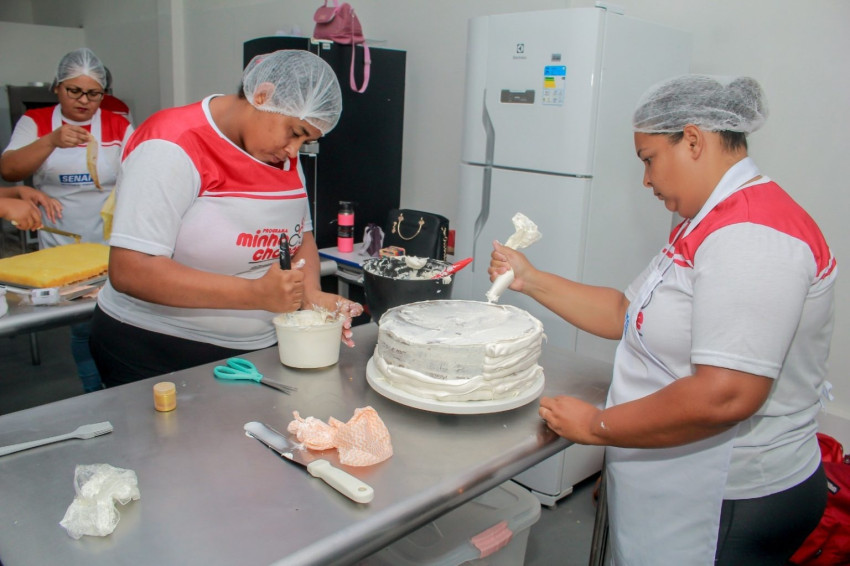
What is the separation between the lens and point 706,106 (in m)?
1.34

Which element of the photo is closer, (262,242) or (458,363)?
(458,363)

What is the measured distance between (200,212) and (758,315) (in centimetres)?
130

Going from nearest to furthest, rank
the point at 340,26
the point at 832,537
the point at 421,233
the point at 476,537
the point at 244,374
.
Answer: the point at 244,374 < the point at 476,537 < the point at 832,537 < the point at 421,233 < the point at 340,26

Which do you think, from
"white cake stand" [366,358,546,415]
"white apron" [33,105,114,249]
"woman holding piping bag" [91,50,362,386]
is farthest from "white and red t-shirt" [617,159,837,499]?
"white apron" [33,105,114,249]

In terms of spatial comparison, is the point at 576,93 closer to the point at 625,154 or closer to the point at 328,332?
the point at 625,154

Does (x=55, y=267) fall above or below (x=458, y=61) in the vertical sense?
below

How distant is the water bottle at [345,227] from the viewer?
3691 mm

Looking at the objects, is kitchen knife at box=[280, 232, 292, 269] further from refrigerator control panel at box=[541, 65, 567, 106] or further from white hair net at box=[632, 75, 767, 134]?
refrigerator control panel at box=[541, 65, 567, 106]

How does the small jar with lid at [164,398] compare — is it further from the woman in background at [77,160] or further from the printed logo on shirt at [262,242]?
the woman in background at [77,160]

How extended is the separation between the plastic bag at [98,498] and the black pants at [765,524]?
3.74 ft

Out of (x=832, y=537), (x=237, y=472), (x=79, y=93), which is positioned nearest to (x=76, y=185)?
(x=79, y=93)

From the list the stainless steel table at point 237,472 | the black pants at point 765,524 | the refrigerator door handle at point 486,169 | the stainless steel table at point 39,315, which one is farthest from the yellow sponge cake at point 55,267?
the black pants at point 765,524

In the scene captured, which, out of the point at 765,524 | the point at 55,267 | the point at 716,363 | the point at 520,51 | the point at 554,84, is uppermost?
the point at 520,51

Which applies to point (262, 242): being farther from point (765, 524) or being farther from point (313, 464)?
point (765, 524)
